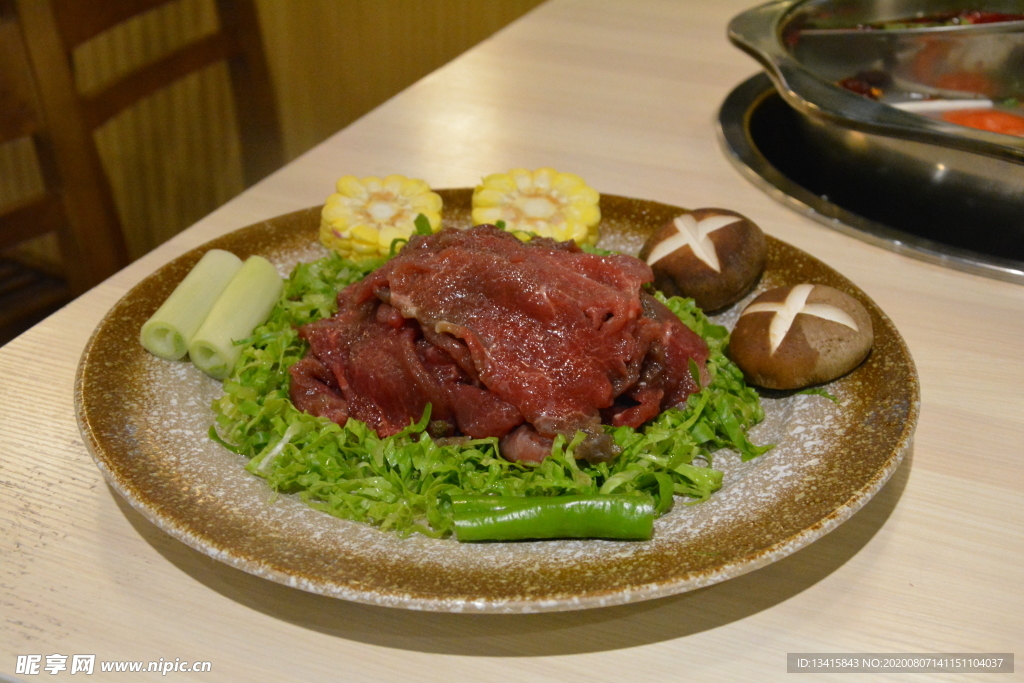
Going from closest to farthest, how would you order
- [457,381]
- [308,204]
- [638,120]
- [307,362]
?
[457,381], [307,362], [308,204], [638,120]

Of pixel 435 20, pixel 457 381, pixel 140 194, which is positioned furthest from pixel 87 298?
pixel 435 20

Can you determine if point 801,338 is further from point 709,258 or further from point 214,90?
point 214,90

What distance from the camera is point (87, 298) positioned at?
208 cm

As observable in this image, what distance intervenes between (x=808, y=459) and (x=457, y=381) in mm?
616

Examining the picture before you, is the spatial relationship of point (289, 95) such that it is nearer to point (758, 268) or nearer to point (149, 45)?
point (149, 45)

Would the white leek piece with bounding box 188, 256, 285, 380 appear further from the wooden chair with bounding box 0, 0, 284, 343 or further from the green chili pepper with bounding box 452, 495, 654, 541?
the wooden chair with bounding box 0, 0, 284, 343

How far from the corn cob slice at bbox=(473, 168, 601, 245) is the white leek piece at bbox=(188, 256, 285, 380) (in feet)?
1.84

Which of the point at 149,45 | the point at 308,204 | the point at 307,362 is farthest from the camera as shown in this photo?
the point at 149,45

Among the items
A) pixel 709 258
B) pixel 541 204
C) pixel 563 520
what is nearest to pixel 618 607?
pixel 563 520

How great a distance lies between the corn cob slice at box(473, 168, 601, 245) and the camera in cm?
219

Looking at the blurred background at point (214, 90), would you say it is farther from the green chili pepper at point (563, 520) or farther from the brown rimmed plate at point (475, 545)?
the green chili pepper at point (563, 520)

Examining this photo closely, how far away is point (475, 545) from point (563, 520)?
0.14 meters

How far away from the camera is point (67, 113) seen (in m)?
3.03

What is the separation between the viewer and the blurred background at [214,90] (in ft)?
15.6
